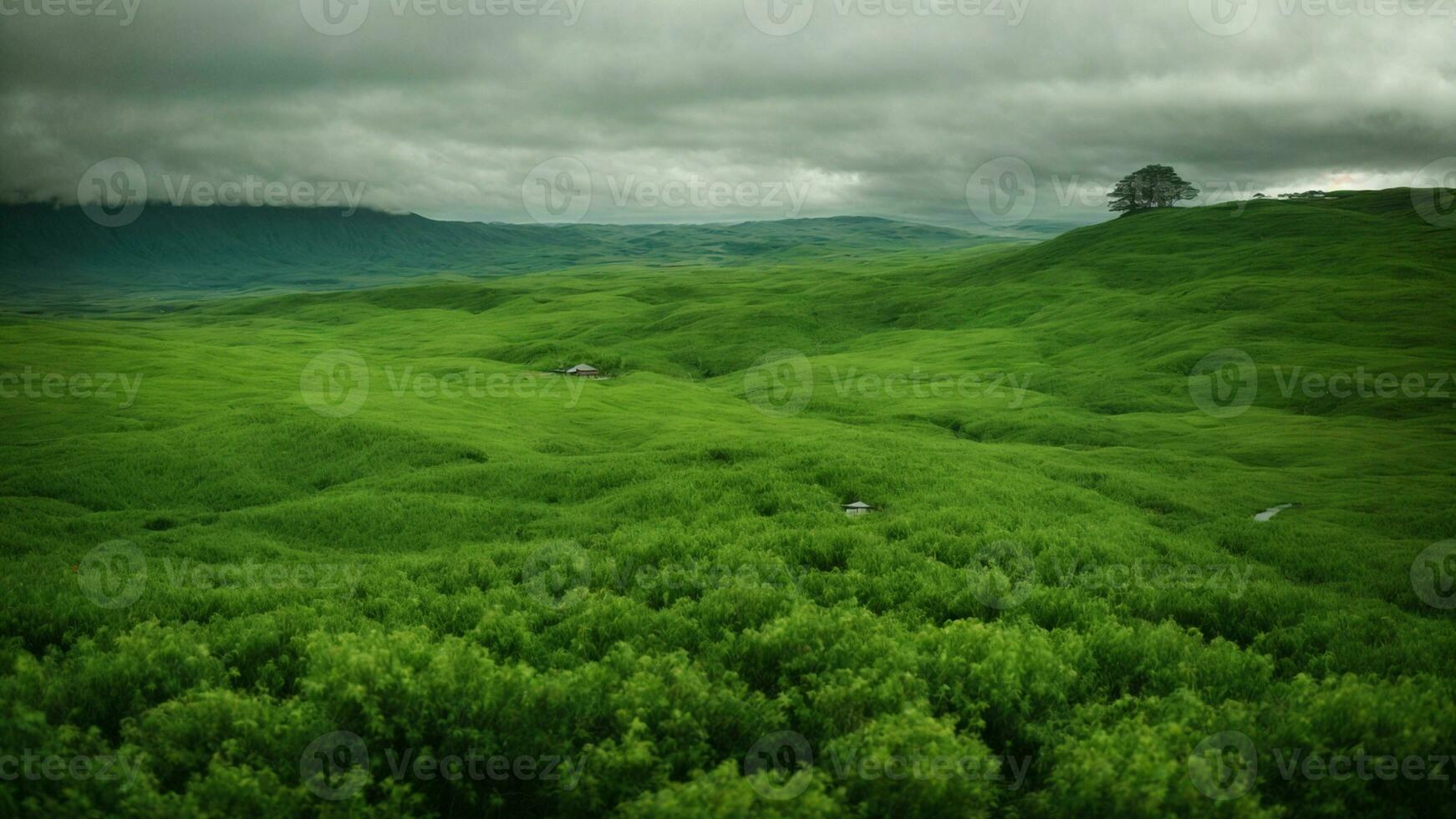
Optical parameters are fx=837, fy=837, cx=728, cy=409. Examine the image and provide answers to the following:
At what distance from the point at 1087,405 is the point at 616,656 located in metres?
84.8

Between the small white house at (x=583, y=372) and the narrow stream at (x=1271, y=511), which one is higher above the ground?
the small white house at (x=583, y=372)

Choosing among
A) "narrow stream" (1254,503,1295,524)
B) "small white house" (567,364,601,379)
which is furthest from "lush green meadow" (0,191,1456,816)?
"small white house" (567,364,601,379)

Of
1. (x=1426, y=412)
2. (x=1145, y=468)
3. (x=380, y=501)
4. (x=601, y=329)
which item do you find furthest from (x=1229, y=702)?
(x=601, y=329)

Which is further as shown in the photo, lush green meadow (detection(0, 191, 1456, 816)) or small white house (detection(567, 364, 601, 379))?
small white house (detection(567, 364, 601, 379))

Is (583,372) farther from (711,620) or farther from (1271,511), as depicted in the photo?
(711,620)

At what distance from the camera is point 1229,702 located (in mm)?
14453

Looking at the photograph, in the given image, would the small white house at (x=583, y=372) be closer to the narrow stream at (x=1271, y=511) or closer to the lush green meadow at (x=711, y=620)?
the lush green meadow at (x=711, y=620)

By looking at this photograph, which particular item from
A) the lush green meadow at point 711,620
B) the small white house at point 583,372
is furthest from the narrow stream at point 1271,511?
the small white house at point 583,372

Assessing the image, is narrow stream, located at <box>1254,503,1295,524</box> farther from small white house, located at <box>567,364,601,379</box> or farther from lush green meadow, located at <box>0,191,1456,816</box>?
small white house, located at <box>567,364,601,379</box>

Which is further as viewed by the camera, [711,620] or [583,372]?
[583,372]

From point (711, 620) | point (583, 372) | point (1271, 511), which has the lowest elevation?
point (1271, 511)

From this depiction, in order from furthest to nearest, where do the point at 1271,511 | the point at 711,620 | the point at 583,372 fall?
1. the point at 583,372
2. the point at 1271,511
3. the point at 711,620

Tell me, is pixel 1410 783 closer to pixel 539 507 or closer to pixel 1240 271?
pixel 539 507

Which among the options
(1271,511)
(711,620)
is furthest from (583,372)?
(711,620)
